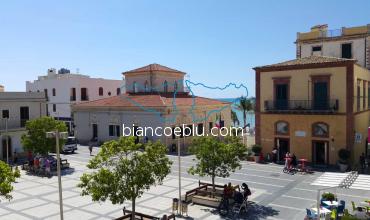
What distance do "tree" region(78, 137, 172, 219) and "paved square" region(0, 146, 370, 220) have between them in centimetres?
270

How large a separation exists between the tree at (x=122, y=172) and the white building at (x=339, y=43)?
2847 cm

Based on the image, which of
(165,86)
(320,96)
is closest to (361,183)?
(320,96)

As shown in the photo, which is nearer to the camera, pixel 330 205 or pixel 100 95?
pixel 330 205

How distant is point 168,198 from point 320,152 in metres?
14.8

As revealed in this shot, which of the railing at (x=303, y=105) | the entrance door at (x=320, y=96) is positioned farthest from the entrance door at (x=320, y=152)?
the entrance door at (x=320, y=96)

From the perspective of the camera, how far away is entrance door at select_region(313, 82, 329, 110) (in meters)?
29.1

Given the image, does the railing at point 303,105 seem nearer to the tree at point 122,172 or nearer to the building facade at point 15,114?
the tree at point 122,172

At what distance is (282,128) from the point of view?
31.0m

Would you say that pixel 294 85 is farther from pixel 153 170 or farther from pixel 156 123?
pixel 153 170

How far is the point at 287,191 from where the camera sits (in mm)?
22109

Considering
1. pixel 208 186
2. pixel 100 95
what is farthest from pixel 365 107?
pixel 100 95

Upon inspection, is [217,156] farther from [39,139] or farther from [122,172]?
[39,139]

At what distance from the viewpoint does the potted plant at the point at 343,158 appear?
27.1 meters

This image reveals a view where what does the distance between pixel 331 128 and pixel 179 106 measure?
1657cm
